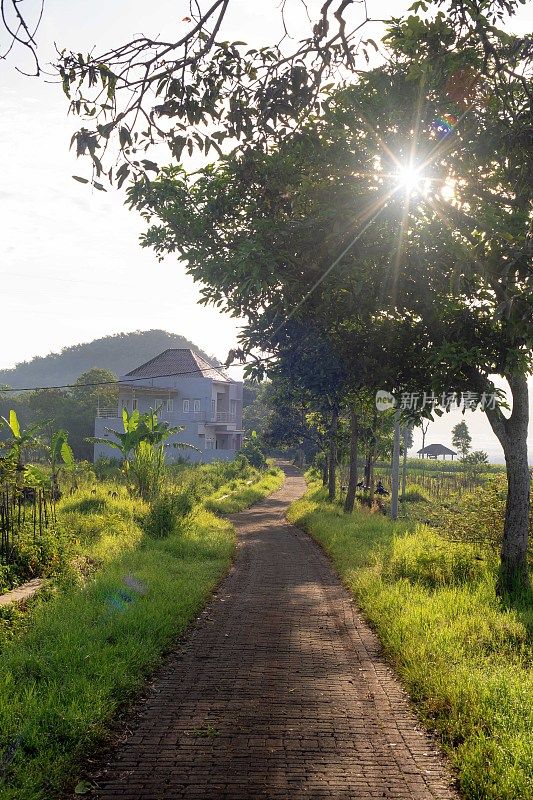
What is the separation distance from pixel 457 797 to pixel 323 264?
749 cm

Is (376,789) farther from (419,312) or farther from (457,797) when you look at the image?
(419,312)

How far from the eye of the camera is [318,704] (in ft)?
→ 20.9

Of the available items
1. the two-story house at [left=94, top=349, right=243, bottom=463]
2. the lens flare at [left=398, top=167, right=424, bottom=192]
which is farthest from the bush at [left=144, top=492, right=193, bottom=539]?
the two-story house at [left=94, top=349, right=243, bottom=463]

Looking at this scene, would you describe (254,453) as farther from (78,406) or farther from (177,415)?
(78,406)

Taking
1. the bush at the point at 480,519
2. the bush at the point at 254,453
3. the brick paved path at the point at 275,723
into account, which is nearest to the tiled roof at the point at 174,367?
the bush at the point at 254,453

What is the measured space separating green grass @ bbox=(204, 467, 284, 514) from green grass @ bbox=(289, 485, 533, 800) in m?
14.4

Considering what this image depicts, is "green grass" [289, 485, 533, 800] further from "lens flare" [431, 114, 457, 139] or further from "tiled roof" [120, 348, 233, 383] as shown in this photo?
"tiled roof" [120, 348, 233, 383]

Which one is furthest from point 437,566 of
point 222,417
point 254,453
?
point 222,417

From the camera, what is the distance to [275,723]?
5887 mm

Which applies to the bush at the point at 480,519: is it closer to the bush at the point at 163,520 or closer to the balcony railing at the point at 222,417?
the bush at the point at 163,520

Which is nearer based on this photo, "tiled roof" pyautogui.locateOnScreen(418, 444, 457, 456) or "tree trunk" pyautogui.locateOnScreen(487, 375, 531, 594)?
"tree trunk" pyautogui.locateOnScreen(487, 375, 531, 594)

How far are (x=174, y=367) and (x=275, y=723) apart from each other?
1939 inches

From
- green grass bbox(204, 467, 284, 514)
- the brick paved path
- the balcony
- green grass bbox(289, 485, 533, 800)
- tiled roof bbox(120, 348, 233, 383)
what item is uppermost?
tiled roof bbox(120, 348, 233, 383)

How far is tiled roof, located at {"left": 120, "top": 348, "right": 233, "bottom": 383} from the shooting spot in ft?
174
